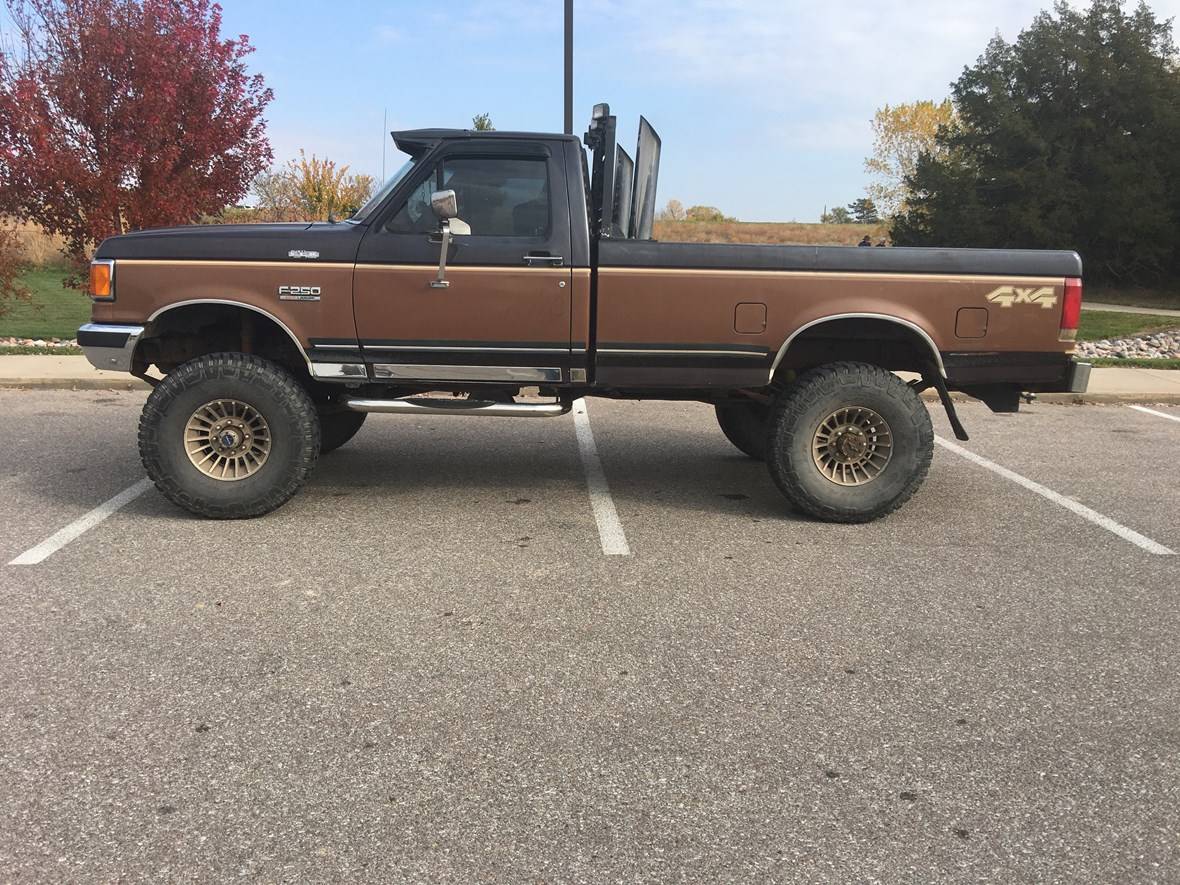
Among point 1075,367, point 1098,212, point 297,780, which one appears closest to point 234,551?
point 297,780

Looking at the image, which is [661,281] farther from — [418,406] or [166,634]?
[166,634]

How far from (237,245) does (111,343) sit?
2.83 ft

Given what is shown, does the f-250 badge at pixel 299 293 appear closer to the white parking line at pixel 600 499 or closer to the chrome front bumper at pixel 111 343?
the chrome front bumper at pixel 111 343

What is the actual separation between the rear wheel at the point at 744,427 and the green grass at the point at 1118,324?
10.9m

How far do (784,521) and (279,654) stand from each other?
3025mm

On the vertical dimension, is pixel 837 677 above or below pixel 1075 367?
below

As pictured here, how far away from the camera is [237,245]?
17.2ft

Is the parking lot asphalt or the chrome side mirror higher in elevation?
the chrome side mirror

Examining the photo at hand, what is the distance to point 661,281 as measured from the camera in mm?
5242

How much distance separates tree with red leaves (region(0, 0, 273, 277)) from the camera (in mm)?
10922

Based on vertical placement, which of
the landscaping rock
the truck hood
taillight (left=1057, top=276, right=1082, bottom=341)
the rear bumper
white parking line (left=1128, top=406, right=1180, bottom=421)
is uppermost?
the truck hood

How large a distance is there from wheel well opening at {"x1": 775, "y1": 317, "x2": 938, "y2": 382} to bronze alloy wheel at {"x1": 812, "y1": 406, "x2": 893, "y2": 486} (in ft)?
1.40

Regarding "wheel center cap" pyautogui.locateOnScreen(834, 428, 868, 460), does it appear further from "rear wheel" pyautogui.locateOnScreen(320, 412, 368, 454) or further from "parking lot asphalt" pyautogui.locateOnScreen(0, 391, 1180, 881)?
"rear wheel" pyautogui.locateOnScreen(320, 412, 368, 454)

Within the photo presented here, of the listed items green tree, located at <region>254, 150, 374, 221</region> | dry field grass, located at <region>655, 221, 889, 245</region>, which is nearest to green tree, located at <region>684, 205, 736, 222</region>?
dry field grass, located at <region>655, 221, 889, 245</region>
